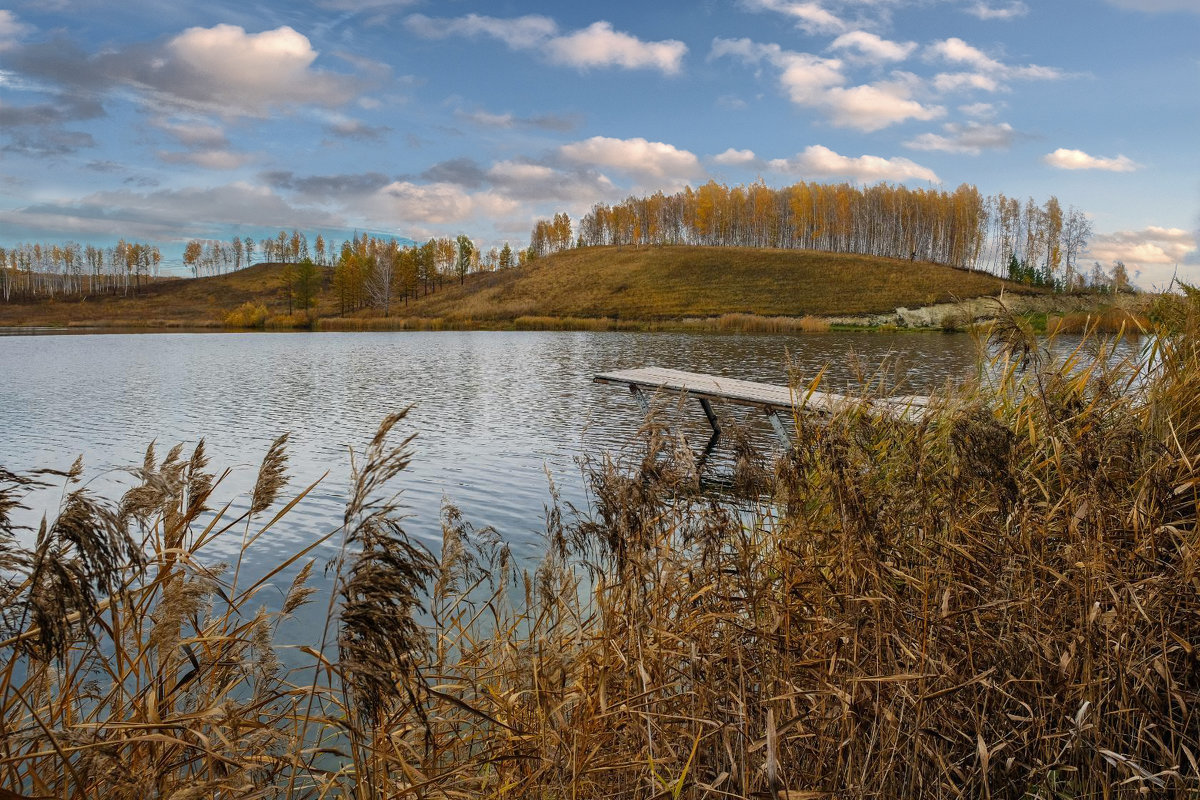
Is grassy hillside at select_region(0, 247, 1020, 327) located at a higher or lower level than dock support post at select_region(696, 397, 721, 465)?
higher

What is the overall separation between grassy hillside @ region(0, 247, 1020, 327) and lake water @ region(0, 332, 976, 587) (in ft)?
116

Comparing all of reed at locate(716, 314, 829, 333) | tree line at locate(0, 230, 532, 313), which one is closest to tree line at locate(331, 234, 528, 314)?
tree line at locate(0, 230, 532, 313)

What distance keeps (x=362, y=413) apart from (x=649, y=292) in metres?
63.2

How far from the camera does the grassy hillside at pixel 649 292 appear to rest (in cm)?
7050

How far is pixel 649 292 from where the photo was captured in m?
78.4

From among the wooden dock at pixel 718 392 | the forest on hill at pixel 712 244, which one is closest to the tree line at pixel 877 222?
the forest on hill at pixel 712 244

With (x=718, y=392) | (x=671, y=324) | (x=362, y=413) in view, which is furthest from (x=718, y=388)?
(x=671, y=324)

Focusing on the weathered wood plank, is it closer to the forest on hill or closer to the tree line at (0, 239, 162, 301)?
the forest on hill

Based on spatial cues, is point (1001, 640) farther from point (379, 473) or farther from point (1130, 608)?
point (379, 473)

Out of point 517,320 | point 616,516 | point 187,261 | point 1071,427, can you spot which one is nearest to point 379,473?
point 616,516

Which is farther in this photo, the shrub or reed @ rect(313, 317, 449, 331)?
A: the shrub

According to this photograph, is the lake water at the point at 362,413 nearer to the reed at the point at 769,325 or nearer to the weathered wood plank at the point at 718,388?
the weathered wood plank at the point at 718,388

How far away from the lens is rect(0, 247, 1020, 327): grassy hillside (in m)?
70.5

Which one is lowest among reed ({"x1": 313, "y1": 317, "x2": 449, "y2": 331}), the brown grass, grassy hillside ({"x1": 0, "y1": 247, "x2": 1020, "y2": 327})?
the brown grass
